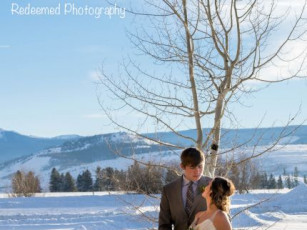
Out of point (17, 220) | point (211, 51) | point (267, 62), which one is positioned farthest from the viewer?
point (17, 220)

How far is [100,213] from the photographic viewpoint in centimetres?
2647

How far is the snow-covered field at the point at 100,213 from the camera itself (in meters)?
22.4

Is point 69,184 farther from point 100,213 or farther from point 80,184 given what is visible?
point 100,213

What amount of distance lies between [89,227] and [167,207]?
18354 mm

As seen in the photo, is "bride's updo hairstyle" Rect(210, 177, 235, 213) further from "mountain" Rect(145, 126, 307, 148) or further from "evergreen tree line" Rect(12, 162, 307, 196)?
"evergreen tree line" Rect(12, 162, 307, 196)

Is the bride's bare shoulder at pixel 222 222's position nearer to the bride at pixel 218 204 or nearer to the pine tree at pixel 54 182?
the bride at pixel 218 204

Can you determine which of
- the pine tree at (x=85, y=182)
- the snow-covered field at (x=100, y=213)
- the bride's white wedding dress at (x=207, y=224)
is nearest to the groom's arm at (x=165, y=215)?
the bride's white wedding dress at (x=207, y=224)

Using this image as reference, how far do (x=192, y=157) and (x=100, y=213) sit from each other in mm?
23081

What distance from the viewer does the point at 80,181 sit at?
7394cm

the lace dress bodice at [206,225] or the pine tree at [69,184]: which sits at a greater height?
the lace dress bodice at [206,225]

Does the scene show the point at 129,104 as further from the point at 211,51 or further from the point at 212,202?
the point at 212,202

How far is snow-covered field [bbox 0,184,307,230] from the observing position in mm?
22359

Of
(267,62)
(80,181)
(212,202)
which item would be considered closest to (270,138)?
(267,62)

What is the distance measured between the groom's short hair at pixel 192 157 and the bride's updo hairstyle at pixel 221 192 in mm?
366
